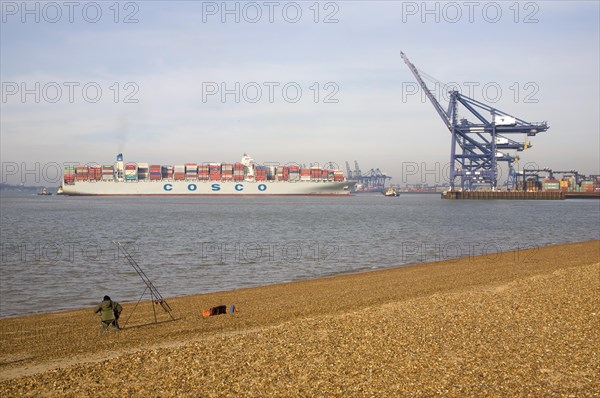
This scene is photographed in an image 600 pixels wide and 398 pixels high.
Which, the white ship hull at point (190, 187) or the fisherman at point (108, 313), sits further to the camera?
the white ship hull at point (190, 187)

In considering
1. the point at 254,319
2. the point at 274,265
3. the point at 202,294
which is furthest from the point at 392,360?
the point at 274,265

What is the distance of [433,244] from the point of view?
29.7 m

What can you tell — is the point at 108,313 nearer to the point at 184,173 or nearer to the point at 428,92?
the point at 428,92

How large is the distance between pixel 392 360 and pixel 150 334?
4.87 m

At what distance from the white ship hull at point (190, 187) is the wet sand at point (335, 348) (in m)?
114

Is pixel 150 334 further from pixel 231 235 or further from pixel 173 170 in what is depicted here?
pixel 173 170

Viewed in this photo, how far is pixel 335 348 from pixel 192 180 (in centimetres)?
12019

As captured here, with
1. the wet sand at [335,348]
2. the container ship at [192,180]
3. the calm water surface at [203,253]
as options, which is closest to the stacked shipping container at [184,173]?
the container ship at [192,180]

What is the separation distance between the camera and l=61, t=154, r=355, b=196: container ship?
126 m

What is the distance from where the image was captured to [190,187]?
12606 centimetres

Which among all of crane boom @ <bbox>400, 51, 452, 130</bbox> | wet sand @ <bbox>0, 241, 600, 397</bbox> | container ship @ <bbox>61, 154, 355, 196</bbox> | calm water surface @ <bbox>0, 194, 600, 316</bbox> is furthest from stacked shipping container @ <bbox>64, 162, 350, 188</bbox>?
wet sand @ <bbox>0, 241, 600, 397</bbox>

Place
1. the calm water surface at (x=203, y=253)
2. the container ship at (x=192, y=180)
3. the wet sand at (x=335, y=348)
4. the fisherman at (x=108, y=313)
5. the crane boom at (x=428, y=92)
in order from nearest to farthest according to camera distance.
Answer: the wet sand at (x=335, y=348) < the fisherman at (x=108, y=313) < the calm water surface at (x=203, y=253) < the crane boom at (x=428, y=92) < the container ship at (x=192, y=180)

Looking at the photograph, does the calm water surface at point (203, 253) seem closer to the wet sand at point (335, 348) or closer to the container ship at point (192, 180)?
the wet sand at point (335, 348)

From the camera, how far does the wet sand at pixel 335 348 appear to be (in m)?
6.11
